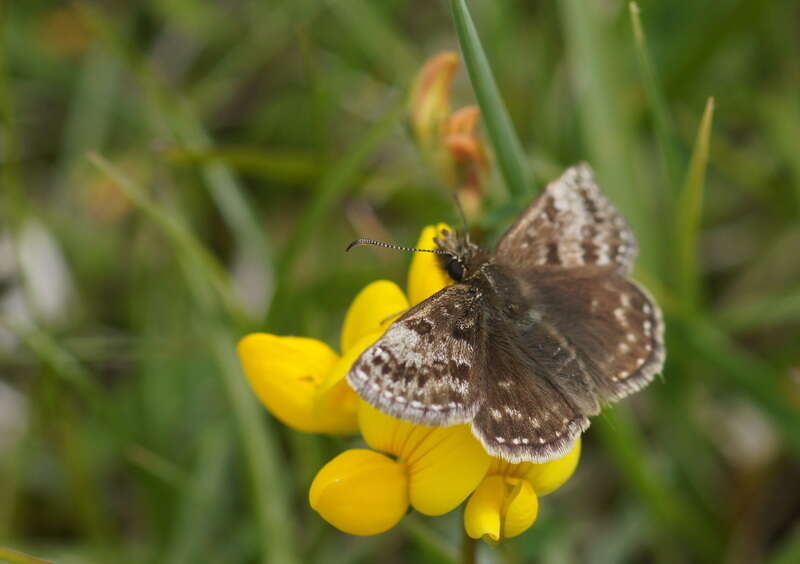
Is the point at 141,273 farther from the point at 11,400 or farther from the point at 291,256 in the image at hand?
the point at 291,256

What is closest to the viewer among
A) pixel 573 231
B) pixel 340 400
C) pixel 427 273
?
pixel 340 400

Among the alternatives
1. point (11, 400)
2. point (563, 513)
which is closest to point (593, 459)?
point (563, 513)

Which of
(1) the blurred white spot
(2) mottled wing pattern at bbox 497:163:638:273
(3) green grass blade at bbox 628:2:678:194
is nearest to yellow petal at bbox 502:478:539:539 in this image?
(2) mottled wing pattern at bbox 497:163:638:273

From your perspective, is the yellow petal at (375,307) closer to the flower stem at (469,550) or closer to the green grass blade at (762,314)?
the flower stem at (469,550)

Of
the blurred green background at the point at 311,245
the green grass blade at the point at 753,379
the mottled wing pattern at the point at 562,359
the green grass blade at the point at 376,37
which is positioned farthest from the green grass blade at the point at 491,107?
the green grass blade at the point at 376,37

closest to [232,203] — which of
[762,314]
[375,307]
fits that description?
[375,307]

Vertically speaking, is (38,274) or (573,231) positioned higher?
(573,231)

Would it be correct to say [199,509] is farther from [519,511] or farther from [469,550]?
[519,511]
